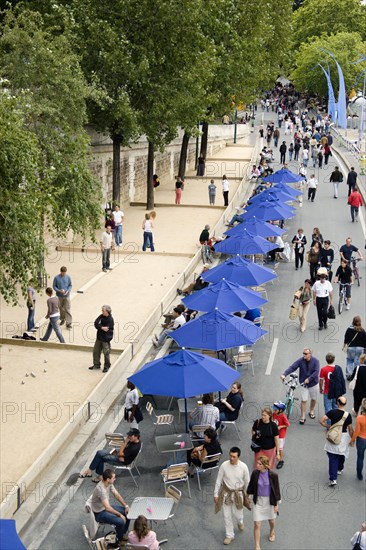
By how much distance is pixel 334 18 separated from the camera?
344 feet

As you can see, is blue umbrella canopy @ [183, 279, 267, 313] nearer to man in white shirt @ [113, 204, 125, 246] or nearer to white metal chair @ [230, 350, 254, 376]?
white metal chair @ [230, 350, 254, 376]

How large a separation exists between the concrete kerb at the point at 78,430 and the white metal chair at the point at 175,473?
169 centimetres

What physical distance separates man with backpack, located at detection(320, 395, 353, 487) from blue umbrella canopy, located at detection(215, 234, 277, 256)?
11.1 m

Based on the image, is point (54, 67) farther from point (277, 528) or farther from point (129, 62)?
point (277, 528)

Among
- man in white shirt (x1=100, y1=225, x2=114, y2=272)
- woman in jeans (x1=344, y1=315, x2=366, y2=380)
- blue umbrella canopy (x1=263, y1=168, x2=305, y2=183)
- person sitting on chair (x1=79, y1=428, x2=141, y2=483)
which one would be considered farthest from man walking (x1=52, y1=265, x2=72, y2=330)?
blue umbrella canopy (x1=263, y1=168, x2=305, y2=183)

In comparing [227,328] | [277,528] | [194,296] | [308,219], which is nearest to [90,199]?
[194,296]

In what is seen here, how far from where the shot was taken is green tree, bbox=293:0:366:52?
10394 centimetres

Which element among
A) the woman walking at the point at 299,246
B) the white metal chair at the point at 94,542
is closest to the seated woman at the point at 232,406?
the white metal chair at the point at 94,542

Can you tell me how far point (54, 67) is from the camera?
885 inches

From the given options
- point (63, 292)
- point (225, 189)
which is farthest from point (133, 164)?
point (63, 292)

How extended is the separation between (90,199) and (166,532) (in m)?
12.0

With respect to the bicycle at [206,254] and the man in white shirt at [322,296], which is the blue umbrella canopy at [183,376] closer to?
the man in white shirt at [322,296]

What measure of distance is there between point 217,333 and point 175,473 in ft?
13.5

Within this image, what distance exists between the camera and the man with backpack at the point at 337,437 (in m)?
12.8
